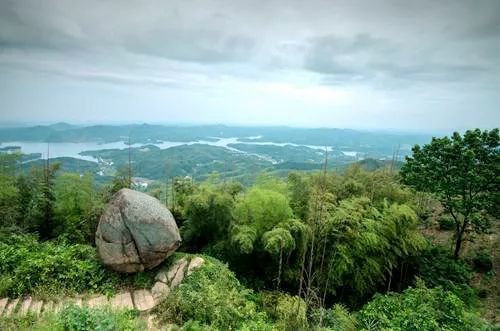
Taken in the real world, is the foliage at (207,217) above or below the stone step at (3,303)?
above

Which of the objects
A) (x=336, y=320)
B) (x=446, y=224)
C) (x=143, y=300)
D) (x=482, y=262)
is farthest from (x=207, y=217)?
(x=446, y=224)

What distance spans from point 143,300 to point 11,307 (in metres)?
2.65

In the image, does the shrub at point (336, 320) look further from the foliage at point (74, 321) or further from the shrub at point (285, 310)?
the foliage at point (74, 321)

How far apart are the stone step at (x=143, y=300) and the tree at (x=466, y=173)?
32.2 feet

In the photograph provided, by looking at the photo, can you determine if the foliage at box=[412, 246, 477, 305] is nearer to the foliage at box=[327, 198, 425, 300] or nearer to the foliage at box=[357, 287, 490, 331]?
the foliage at box=[327, 198, 425, 300]

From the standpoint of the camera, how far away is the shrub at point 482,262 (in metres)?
11.6

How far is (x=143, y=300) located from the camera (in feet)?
23.8

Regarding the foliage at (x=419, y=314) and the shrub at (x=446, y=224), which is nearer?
the foliage at (x=419, y=314)

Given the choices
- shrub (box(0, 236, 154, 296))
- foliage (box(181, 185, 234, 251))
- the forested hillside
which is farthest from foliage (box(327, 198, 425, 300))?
shrub (box(0, 236, 154, 296))

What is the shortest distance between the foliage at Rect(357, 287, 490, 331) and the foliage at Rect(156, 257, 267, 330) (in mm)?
2608

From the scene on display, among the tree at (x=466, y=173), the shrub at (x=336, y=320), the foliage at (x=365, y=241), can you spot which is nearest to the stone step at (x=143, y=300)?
the shrub at (x=336, y=320)

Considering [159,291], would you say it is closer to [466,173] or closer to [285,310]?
[285,310]

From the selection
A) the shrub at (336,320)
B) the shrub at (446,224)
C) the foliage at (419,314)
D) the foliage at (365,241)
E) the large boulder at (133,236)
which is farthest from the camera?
the shrub at (446,224)

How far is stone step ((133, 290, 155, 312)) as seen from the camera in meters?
6.97
